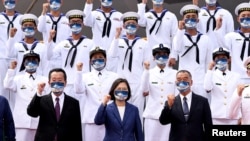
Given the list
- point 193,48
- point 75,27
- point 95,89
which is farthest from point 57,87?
point 193,48

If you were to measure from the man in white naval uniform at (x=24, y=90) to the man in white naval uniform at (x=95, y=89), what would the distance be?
2.04ft

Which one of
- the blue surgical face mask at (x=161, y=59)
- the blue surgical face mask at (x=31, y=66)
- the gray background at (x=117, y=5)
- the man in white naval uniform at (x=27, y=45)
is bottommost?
the blue surgical face mask at (x=31, y=66)

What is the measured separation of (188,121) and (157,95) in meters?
1.59

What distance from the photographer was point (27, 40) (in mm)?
10359

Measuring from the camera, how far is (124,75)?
10.2 meters

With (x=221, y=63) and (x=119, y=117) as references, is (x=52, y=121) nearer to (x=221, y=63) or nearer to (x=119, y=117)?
(x=119, y=117)

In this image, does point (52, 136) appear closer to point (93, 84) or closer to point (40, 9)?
point (93, 84)

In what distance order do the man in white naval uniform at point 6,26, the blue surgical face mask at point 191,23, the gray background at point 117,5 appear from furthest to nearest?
1. the gray background at point 117,5
2. the man in white naval uniform at point 6,26
3. the blue surgical face mask at point 191,23

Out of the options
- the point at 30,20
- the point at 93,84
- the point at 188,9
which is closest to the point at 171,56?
the point at 188,9

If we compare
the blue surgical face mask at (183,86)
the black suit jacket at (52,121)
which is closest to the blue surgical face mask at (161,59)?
the blue surgical face mask at (183,86)

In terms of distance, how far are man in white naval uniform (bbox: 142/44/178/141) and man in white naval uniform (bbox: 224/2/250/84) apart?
107cm

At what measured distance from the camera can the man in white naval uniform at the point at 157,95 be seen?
9.40 m

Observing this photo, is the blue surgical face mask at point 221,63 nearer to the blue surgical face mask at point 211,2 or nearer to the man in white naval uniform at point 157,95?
the man in white naval uniform at point 157,95

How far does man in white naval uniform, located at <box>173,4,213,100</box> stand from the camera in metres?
9.93
